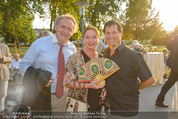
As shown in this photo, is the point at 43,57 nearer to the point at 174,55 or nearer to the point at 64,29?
the point at 64,29

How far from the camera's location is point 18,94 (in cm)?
320

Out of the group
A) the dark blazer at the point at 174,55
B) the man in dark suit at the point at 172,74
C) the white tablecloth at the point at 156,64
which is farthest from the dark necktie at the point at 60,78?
the white tablecloth at the point at 156,64

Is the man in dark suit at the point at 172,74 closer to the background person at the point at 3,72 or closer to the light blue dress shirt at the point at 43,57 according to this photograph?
the light blue dress shirt at the point at 43,57

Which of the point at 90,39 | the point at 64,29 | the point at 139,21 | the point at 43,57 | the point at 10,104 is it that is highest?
the point at 139,21

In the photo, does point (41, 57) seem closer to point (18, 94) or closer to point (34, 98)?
point (34, 98)

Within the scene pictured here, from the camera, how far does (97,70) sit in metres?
1.85

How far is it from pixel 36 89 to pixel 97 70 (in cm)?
84

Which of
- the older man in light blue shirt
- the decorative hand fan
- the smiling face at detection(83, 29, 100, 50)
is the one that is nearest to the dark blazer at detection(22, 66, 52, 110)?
the older man in light blue shirt

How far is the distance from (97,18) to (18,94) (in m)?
20.7

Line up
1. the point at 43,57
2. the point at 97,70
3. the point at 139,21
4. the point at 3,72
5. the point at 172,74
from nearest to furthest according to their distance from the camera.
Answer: the point at 97,70 < the point at 43,57 < the point at 3,72 < the point at 172,74 < the point at 139,21

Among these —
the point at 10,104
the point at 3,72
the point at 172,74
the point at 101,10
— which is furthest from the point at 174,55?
the point at 101,10

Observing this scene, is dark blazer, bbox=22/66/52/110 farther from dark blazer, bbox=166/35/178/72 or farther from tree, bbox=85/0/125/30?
A: tree, bbox=85/0/125/30

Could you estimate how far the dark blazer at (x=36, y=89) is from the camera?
1.99 m

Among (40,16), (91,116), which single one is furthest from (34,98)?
(40,16)
